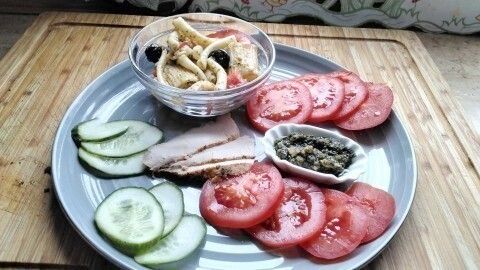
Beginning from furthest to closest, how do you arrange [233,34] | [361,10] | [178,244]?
[361,10] → [233,34] → [178,244]

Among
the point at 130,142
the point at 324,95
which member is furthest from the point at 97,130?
the point at 324,95

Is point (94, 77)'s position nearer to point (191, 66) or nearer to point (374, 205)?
point (191, 66)

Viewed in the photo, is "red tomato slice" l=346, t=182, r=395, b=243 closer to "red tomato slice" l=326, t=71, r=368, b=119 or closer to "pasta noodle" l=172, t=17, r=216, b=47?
"red tomato slice" l=326, t=71, r=368, b=119

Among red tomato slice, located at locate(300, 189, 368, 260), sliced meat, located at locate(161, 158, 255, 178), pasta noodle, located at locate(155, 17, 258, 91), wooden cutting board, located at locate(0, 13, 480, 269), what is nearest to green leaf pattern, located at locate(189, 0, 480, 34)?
wooden cutting board, located at locate(0, 13, 480, 269)

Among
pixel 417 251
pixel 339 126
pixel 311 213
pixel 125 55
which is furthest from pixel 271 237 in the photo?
pixel 125 55

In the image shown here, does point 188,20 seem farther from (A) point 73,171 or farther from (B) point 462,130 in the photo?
(B) point 462,130
